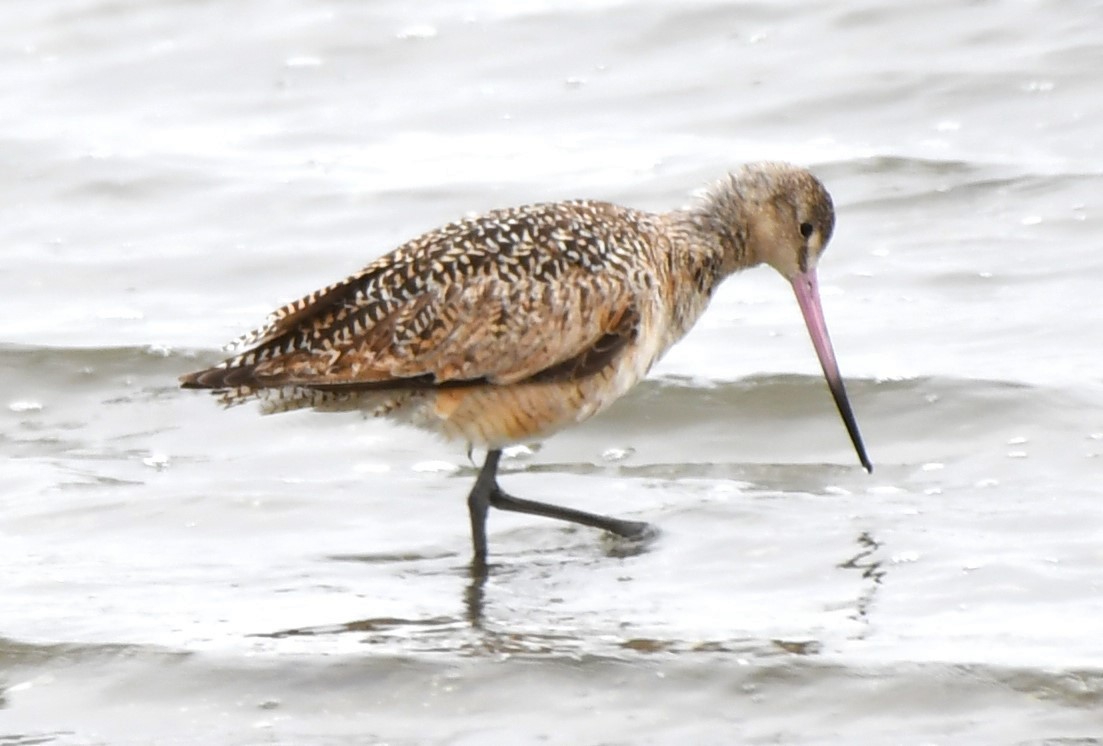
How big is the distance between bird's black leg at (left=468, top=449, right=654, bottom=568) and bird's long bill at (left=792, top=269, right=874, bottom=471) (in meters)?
0.94

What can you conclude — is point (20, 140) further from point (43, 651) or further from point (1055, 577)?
point (1055, 577)

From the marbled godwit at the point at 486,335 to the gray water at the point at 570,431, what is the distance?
0.47m

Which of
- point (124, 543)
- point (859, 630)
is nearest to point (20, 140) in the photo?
point (124, 543)

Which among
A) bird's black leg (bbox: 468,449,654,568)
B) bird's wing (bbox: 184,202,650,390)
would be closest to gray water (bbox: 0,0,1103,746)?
bird's black leg (bbox: 468,449,654,568)

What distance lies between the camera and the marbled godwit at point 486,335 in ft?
18.9

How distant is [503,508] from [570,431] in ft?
4.43

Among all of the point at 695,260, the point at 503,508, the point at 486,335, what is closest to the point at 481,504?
the point at 503,508

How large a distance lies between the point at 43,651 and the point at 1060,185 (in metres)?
5.87

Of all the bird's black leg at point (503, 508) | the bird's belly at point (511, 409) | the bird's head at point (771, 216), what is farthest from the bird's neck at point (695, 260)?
the bird's black leg at point (503, 508)

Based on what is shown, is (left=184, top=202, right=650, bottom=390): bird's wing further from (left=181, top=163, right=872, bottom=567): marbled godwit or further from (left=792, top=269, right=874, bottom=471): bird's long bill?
(left=792, top=269, right=874, bottom=471): bird's long bill

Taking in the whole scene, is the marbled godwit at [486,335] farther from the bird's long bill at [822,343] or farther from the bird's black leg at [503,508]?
the bird's long bill at [822,343]

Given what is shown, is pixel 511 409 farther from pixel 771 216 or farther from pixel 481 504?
pixel 771 216

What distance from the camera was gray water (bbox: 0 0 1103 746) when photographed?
4992mm

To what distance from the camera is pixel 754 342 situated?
27.5ft
